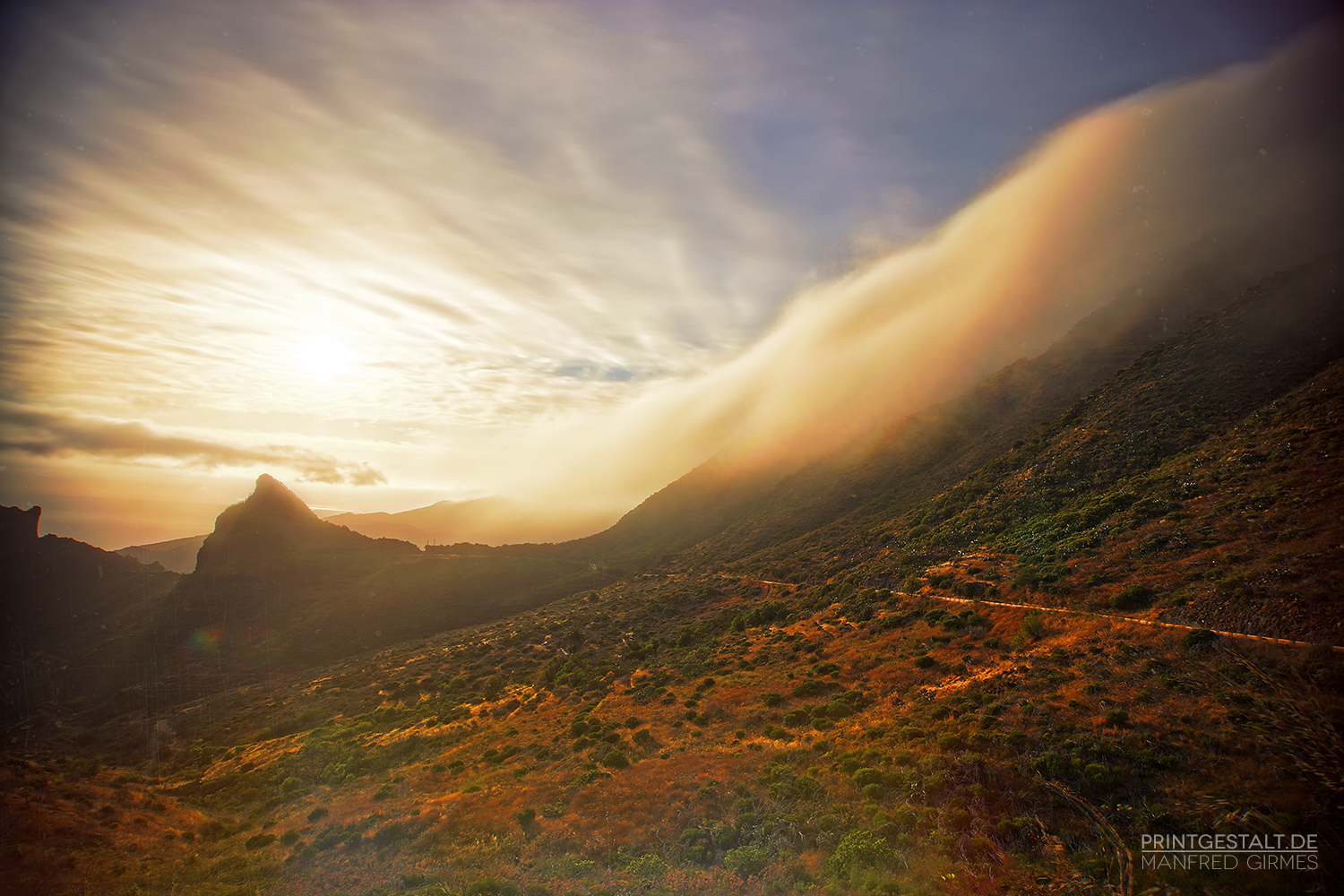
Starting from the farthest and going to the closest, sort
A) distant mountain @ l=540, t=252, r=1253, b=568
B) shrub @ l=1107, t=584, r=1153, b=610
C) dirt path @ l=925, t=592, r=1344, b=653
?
distant mountain @ l=540, t=252, r=1253, b=568
shrub @ l=1107, t=584, r=1153, b=610
dirt path @ l=925, t=592, r=1344, b=653

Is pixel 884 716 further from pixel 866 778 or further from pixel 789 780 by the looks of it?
pixel 789 780

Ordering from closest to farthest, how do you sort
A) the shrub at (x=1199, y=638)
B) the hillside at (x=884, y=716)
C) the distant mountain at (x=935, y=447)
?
the hillside at (x=884, y=716) → the shrub at (x=1199, y=638) → the distant mountain at (x=935, y=447)

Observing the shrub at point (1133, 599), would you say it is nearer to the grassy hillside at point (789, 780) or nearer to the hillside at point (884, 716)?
the hillside at point (884, 716)

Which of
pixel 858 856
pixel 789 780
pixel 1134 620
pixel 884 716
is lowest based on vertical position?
pixel 789 780

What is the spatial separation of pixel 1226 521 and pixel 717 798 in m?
30.8

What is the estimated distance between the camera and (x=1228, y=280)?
7075cm

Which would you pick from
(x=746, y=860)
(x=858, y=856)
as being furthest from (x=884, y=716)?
(x=746, y=860)

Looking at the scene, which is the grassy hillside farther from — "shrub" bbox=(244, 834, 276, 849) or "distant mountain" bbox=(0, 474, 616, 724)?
"distant mountain" bbox=(0, 474, 616, 724)

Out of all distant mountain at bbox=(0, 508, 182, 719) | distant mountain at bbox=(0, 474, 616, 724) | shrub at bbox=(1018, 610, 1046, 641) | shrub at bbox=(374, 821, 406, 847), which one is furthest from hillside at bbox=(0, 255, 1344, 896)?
distant mountain at bbox=(0, 508, 182, 719)

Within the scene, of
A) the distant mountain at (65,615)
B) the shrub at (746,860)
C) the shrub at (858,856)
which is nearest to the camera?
the shrub at (858,856)

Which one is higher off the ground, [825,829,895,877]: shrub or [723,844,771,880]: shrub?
[825,829,895,877]: shrub

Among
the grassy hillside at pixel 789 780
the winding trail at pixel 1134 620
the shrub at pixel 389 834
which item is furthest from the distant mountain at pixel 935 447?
the shrub at pixel 389 834

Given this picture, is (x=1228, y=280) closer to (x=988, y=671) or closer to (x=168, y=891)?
(x=988, y=671)

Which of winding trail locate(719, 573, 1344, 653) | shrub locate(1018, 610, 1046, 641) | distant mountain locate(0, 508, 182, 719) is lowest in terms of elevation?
distant mountain locate(0, 508, 182, 719)
